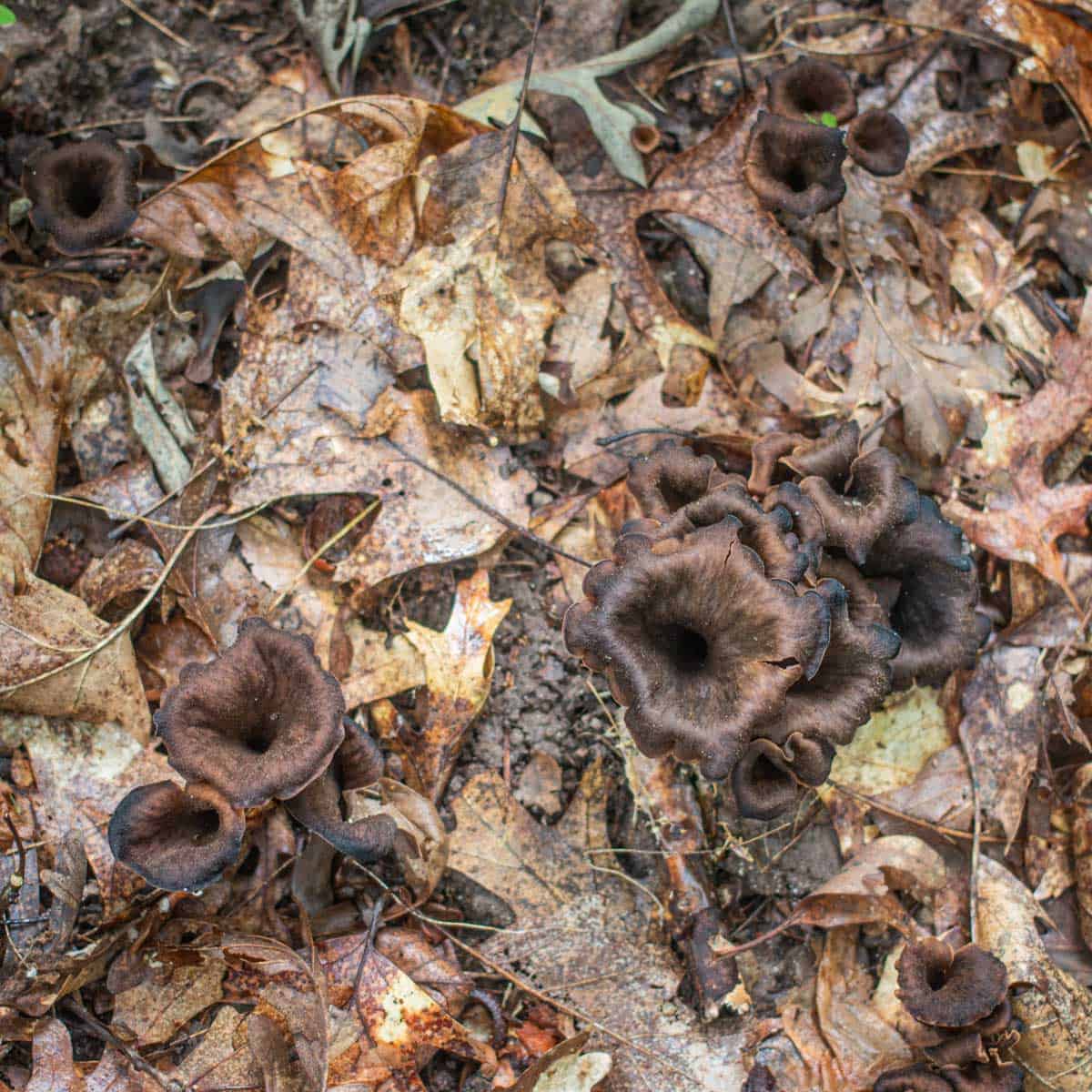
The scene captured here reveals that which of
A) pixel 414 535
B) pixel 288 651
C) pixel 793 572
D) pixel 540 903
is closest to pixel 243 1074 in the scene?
pixel 540 903

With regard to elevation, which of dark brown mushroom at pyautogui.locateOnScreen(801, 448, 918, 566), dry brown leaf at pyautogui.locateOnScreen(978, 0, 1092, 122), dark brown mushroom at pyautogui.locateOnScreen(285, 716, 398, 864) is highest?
dry brown leaf at pyautogui.locateOnScreen(978, 0, 1092, 122)

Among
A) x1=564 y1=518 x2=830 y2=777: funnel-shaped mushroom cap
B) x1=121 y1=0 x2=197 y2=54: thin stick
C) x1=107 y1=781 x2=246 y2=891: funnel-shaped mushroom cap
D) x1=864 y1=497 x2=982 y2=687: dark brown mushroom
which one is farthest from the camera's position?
x1=121 y1=0 x2=197 y2=54: thin stick

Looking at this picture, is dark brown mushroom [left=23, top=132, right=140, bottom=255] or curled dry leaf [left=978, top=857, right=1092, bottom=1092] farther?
dark brown mushroom [left=23, top=132, right=140, bottom=255]

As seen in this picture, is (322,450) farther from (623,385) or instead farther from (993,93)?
(993,93)

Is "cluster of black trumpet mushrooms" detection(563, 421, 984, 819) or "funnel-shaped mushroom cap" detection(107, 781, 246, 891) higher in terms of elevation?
"cluster of black trumpet mushrooms" detection(563, 421, 984, 819)

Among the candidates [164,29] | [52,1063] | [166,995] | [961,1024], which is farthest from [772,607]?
[164,29]

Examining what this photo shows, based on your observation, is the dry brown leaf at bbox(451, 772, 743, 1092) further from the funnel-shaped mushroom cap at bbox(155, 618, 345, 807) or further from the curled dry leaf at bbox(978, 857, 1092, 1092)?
the curled dry leaf at bbox(978, 857, 1092, 1092)

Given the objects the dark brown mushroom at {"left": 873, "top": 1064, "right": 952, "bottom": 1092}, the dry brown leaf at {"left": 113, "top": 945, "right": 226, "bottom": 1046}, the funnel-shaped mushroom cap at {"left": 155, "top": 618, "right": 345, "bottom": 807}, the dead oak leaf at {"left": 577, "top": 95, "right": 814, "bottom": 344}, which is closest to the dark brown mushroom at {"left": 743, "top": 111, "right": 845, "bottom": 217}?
the dead oak leaf at {"left": 577, "top": 95, "right": 814, "bottom": 344}
